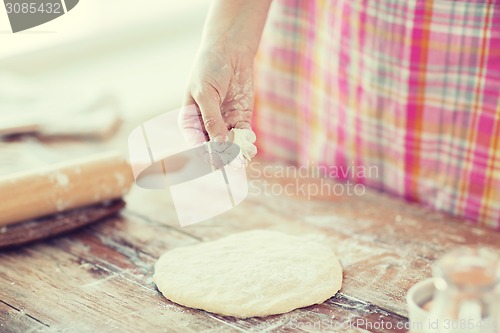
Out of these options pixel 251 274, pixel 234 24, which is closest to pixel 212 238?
pixel 251 274

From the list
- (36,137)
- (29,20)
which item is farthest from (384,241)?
(29,20)

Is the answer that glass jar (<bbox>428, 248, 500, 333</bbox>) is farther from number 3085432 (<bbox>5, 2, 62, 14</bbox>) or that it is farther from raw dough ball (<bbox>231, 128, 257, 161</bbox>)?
number 3085432 (<bbox>5, 2, 62, 14</bbox>)

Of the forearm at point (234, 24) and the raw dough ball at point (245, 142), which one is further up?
the forearm at point (234, 24)

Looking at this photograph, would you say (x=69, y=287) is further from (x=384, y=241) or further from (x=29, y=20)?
(x=29, y=20)

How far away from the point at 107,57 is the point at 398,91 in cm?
194

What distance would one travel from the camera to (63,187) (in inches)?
64.1

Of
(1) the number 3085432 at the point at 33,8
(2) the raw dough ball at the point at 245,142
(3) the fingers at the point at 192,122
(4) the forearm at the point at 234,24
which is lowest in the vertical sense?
(2) the raw dough ball at the point at 245,142

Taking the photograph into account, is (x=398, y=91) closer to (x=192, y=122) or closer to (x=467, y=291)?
(x=192, y=122)

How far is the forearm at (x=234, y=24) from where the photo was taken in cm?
154

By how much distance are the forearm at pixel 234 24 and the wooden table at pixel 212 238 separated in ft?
1.46

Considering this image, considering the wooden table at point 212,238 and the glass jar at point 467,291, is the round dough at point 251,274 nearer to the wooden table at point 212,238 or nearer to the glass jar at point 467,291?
the wooden table at point 212,238

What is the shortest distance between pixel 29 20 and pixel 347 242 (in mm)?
1309

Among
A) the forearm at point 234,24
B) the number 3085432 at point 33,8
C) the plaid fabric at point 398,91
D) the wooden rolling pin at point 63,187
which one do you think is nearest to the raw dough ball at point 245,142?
the forearm at point 234,24

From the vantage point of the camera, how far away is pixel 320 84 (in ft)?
6.57
